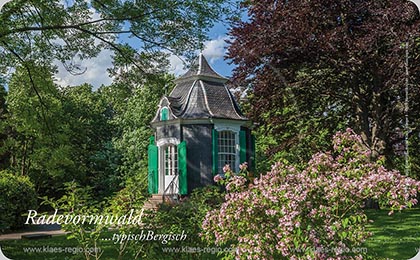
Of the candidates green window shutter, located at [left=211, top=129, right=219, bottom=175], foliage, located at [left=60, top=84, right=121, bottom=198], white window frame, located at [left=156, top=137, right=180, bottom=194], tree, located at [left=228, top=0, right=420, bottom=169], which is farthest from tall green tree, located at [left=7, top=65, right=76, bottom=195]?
tree, located at [left=228, top=0, right=420, bottom=169]

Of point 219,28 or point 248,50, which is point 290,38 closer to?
point 248,50

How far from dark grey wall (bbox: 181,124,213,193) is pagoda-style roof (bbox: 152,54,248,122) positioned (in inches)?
6.0

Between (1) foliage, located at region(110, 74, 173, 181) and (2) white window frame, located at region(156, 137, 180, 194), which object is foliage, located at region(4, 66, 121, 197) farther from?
(2) white window frame, located at region(156, 137, 180, 194)

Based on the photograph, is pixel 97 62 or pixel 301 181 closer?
pixel 301 181

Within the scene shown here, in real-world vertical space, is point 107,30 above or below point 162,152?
above

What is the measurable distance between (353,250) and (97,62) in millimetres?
3344

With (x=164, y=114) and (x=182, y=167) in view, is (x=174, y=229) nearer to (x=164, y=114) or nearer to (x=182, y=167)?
(x=182, y=167)

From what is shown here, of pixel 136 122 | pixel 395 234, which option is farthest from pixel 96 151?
pixel 395 234

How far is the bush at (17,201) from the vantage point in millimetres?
3875

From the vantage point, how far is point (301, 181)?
9.24 ft

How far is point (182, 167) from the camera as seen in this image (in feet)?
13.0

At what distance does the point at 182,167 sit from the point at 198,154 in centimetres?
24

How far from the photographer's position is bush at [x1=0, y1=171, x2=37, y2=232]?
3.88m

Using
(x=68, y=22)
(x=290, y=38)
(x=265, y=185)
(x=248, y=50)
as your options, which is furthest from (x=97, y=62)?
(x=265, y=185)
